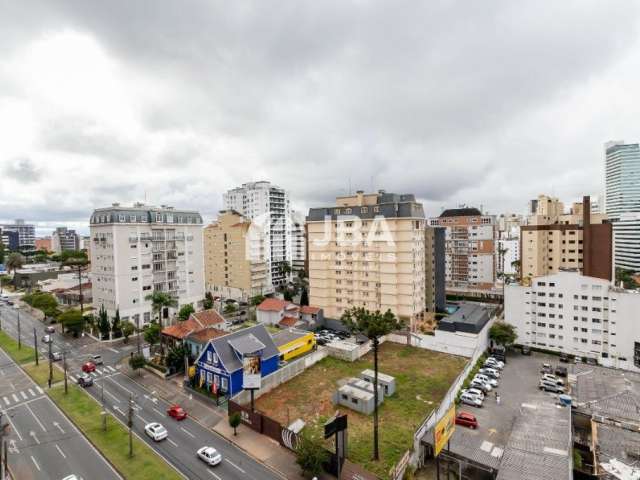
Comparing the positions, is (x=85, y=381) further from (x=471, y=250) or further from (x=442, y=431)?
(x=471, y=250)

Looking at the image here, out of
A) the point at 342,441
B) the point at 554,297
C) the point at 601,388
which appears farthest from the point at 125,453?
the point at 554,297

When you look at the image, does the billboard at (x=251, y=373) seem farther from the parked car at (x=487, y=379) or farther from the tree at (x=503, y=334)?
the tree at (x=503, y=334)

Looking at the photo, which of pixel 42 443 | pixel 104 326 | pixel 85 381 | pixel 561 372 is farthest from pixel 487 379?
pixel 104 326

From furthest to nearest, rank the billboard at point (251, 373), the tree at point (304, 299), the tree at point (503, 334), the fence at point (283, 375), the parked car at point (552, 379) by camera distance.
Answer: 1. the tree at point (304, 299)
2. the tree at point (503, 334)
3. the parked car at point (552, 379)
4. the fence at point (283, 375)
5. the billboard at point (251, 373)

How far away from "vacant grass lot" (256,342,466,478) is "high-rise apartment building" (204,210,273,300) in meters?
47.0

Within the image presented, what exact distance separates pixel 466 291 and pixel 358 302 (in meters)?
51.1

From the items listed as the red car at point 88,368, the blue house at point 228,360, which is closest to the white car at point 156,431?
the blue house at point 228,360

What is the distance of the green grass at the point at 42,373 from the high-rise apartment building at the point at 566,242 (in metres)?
88.5

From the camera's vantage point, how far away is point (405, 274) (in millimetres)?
63125

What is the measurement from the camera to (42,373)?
160ft

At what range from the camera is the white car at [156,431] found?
3312cm

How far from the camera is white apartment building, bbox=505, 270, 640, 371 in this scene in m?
51.2

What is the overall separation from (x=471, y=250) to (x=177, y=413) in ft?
313

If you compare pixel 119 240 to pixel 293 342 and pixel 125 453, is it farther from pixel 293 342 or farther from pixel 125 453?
pixel 125 453
